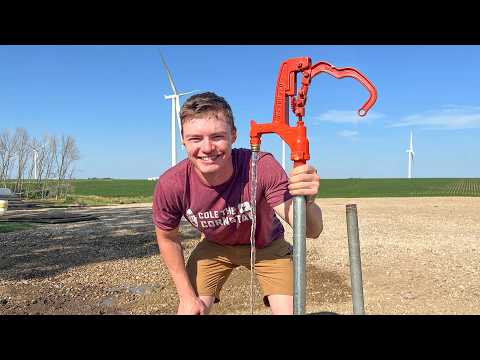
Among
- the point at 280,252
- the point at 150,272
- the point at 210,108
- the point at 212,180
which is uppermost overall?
the point at 210,108

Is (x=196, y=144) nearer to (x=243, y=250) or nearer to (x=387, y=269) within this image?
(x=243, y=250)

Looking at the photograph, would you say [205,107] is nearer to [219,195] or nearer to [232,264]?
[219,195]

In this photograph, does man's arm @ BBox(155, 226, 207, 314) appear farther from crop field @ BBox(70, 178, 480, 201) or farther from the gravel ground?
crop field @ BBox(70, 178, 480, 201)

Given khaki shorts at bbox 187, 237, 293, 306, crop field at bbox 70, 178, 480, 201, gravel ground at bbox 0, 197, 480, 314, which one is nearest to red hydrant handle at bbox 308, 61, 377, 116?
khaki shorts at bbox 187, 237, 293, 306

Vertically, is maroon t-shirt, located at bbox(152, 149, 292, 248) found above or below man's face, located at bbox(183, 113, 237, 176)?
below

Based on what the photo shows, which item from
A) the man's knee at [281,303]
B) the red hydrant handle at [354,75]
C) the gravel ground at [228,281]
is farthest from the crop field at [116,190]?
the red hydrant handle at [354,75]
